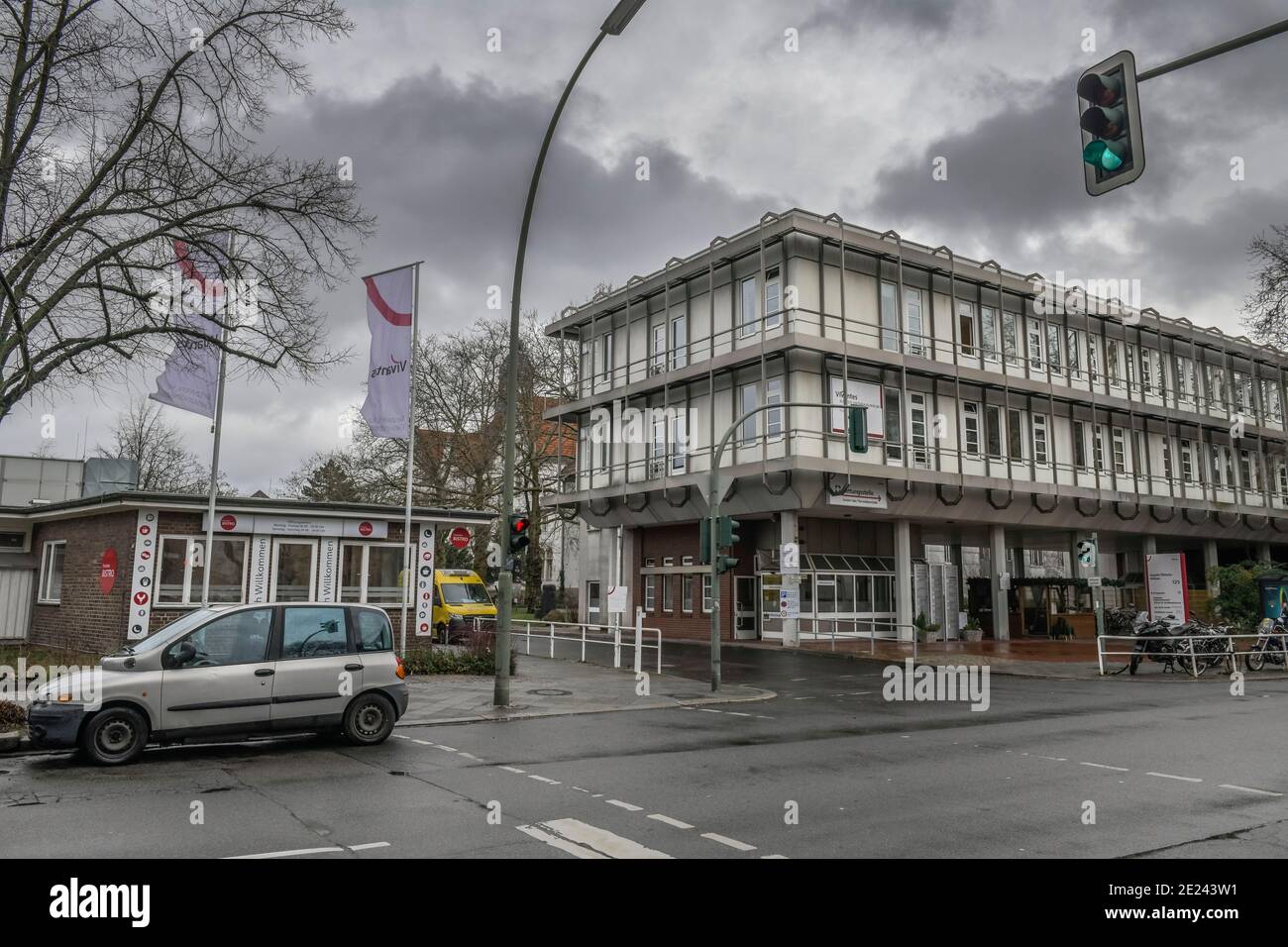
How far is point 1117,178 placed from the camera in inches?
287

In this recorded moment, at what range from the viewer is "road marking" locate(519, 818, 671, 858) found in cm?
644

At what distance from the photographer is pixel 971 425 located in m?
36.0

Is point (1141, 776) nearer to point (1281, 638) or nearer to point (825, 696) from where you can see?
point (825, 696)

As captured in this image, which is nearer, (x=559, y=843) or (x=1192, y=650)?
(x=559, y=843)

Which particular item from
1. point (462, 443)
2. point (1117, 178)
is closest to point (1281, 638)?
point (1117, 178)

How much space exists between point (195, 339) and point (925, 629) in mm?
24205

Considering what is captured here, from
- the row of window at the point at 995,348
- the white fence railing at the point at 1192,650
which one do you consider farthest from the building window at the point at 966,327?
the white fence railing at the point at 1192,650

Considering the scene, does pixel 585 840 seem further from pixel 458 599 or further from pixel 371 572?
pixel 458 599

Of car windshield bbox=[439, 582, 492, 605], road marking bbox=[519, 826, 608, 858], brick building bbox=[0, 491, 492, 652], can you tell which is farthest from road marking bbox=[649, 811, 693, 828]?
car windshield bbox=[439, 582, 492, 605]

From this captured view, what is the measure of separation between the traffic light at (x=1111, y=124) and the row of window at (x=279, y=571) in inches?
716

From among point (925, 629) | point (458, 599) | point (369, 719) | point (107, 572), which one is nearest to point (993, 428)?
point (925, 629)

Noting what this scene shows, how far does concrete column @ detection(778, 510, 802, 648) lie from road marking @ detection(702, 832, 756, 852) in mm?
24889

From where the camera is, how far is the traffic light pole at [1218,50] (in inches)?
264

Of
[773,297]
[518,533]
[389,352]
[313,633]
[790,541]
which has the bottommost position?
[313,633]
